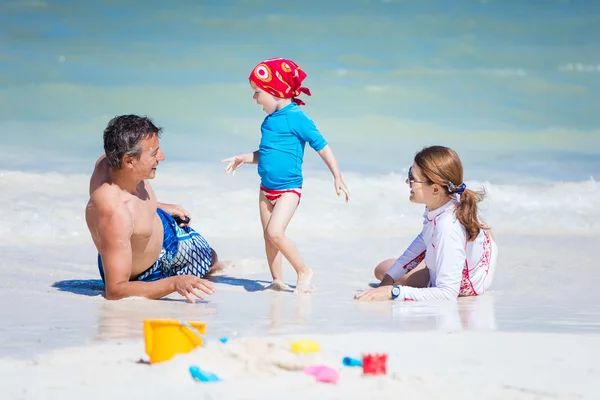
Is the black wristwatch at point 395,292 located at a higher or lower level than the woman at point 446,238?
lower

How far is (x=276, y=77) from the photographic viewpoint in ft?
17.5

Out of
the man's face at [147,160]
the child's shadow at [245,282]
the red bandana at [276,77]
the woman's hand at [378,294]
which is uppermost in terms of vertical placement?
the red bandana at [276,77]

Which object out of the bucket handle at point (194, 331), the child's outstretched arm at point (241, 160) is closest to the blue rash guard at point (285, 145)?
the child's outstretched arm at point (241, 160)

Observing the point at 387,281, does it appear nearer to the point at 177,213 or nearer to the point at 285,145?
the point at 285,145

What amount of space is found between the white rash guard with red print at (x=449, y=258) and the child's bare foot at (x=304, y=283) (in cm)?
57

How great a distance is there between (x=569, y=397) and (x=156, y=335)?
1298mm

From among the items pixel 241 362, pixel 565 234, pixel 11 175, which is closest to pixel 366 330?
pixel 241 362

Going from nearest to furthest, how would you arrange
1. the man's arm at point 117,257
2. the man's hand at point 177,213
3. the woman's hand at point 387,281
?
the man's arm at point 117,257, the woman's hand at point 387,281, the man's hand at point 177,213

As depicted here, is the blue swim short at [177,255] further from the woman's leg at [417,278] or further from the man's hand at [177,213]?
the woman's leg at [417,278]

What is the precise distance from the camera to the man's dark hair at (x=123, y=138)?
14.8 ft

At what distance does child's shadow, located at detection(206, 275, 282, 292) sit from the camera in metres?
5.17

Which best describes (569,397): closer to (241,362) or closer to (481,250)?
(241,362)

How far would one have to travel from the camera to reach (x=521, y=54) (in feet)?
70.2

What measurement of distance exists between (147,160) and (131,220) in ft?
1.09
